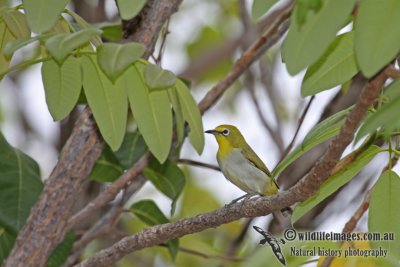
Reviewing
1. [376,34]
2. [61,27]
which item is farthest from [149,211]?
[376,34]

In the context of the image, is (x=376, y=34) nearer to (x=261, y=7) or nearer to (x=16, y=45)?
(x=261, y=7)

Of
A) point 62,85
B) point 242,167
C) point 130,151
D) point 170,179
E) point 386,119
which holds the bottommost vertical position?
point 386,119

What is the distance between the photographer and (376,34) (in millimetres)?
1326

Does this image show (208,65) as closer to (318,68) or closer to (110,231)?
(110,231)

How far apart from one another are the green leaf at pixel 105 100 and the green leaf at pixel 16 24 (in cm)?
21

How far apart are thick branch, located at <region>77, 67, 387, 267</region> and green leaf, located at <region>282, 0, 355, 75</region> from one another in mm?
131

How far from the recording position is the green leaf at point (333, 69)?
5.51 ft

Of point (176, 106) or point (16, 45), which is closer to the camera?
point (16, 45)

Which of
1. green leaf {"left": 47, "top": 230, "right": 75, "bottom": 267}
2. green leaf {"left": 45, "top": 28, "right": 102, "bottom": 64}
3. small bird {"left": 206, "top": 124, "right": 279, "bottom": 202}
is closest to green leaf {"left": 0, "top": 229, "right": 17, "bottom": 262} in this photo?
green leaf {"left": 47, "top": 230, "right": 75, "bottom": 267}

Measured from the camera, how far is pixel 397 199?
69.5 inches

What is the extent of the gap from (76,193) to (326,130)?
1022mm

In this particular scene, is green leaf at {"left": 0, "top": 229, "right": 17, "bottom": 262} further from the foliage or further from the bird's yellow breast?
the bird's yellow breast

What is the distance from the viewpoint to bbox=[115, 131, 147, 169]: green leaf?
2.92 metres

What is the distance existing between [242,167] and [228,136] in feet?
1.06
